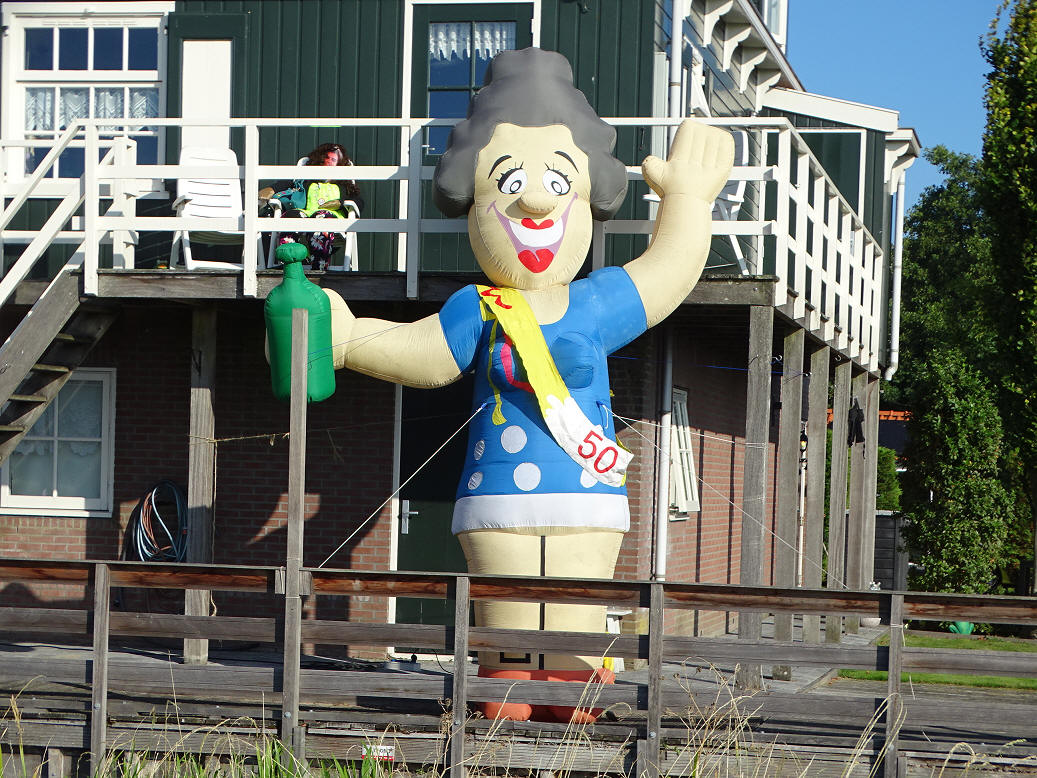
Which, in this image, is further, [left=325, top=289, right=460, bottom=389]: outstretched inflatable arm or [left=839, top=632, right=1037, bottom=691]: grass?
[left=839, top=632, right=1037, bottom=691]: grass

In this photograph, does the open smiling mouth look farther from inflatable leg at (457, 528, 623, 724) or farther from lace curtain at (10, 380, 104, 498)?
lace curtain at (10, 380, 104, 498)

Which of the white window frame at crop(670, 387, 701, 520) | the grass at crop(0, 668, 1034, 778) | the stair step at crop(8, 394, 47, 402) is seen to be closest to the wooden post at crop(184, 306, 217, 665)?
the stair step at crop(8, 394, 47, 402)

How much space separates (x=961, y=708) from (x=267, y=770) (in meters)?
3.44

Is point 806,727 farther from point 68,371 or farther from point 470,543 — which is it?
point 68,371

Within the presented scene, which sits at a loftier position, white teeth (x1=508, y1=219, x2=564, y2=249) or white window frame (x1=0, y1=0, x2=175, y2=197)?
white window frame (x1=0, y1=0, x2=175, y2=197)

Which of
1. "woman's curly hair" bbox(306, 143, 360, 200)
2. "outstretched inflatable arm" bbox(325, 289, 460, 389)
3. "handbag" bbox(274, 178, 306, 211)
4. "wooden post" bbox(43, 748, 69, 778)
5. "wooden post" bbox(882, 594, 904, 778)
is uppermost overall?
"woman's curly hair" bbox(306, 143, 360, 200)

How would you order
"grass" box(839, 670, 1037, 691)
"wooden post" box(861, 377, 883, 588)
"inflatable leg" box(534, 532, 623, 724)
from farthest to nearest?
"wooden post" box(861, 377, 883, 588)
"grass" box(839, 670, 1037, 691)
"inflatable leg" box(534, 532, 623, 724)

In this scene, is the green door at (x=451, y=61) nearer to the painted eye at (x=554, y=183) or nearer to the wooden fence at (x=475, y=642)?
the painted eye at (x=554, y=183)

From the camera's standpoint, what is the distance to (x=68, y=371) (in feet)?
33.1

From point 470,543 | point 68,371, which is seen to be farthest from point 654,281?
point 68,371

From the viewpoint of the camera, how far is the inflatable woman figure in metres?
7.93

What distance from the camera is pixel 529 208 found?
813 centimetres

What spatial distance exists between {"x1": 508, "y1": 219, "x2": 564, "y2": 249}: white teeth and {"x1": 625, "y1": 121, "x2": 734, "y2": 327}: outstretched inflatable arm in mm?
556

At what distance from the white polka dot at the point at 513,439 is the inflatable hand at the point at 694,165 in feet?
6.00
